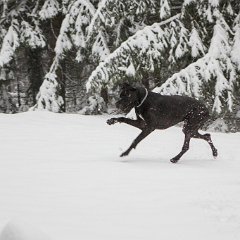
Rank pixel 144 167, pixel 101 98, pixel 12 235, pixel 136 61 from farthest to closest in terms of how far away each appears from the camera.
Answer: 1. pixel 101 98
2. pixel 136 61
3. pixel 144 167
4. pixel 12 235

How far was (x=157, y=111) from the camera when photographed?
6301 millimetres

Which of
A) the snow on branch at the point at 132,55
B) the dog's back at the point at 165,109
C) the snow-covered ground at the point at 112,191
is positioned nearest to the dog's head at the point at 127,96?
the dog's back at the point at 165,109

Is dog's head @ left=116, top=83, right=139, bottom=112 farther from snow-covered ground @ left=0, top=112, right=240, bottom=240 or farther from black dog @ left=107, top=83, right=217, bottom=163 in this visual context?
snow-covered ground @ left=0, top=112, right=240, bottom=240

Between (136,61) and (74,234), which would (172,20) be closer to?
(136,61)

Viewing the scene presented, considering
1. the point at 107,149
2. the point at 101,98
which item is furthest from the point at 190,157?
the point at 101,98

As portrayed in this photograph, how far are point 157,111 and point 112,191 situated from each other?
7.81 ft

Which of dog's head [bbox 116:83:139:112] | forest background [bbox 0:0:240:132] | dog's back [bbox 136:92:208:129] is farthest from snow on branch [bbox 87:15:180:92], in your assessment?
dog's head [bbox 116:83:139:112]

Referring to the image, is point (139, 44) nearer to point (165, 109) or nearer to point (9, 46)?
point (165, 109)

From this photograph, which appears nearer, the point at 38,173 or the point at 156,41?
the point at 38,173

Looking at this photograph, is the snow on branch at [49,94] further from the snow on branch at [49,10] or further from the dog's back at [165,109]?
the dog's back at [165,109]

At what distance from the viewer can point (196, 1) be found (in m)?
12.2

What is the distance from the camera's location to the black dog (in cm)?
613

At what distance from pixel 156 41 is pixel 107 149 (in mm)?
6256

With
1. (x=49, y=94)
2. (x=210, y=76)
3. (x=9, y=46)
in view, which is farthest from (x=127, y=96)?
(x=9, y=46)
